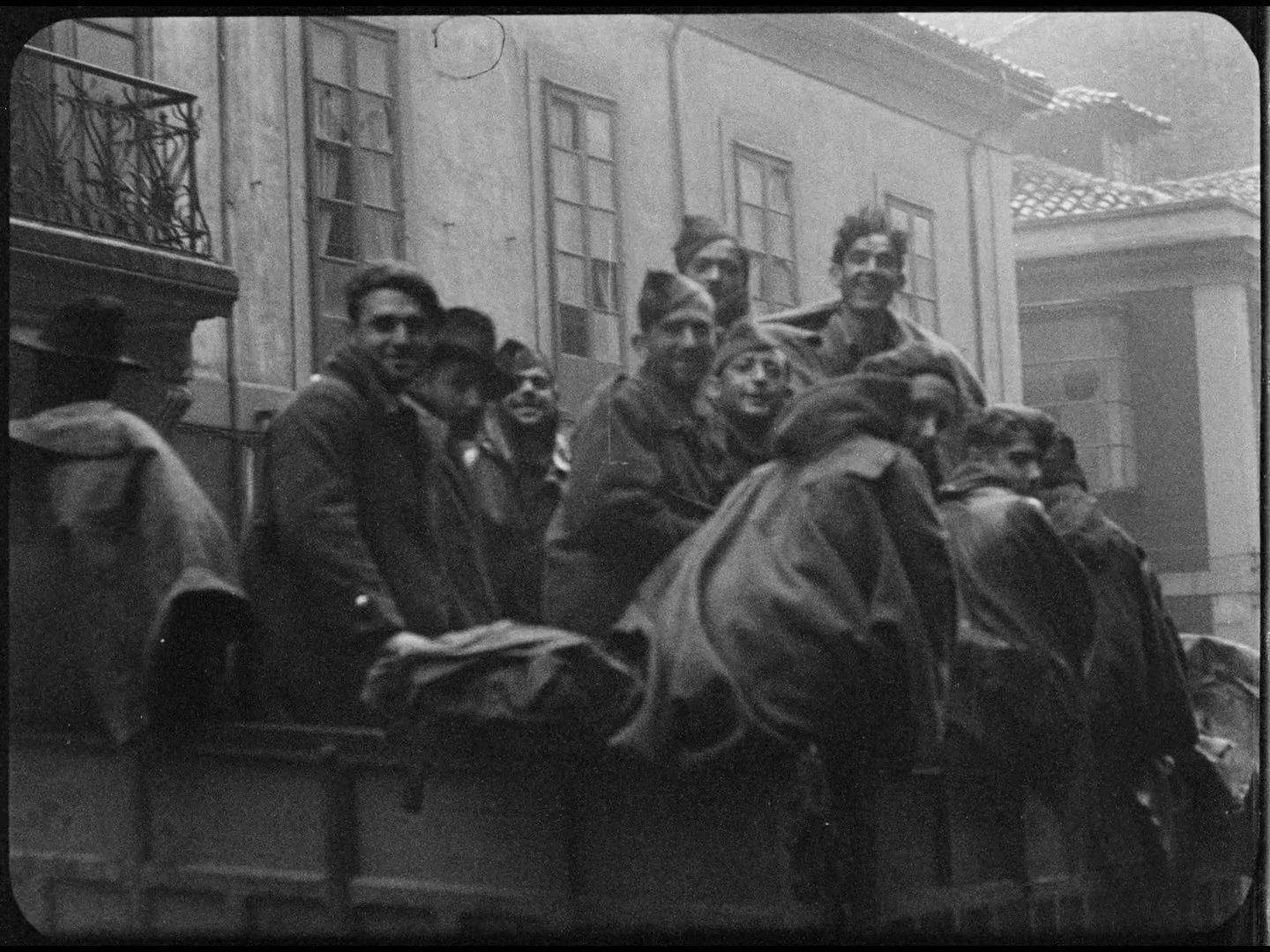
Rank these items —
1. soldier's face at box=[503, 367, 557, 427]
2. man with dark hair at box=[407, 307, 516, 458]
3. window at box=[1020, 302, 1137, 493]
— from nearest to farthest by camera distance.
A: 1. man with dark hair at box=[407, 307, 516, 458]
2. soldier's face at box=[503, 367, 557, 427]
3. window at box=[1020, 302, 1137, 493]

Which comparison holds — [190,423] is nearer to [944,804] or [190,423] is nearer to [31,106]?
[31,106]

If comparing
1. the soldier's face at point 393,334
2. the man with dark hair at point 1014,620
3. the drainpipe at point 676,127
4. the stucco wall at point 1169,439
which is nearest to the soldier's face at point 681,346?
the drainpipe at point 676,127

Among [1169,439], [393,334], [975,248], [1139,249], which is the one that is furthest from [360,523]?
[1139,249]

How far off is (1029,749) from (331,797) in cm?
171

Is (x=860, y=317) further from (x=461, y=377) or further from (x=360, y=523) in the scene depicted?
(x=360, y=523)

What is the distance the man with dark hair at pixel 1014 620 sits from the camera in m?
5.58

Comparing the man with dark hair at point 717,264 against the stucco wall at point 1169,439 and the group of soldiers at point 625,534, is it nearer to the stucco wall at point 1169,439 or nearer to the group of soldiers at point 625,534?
the group of soldiers at point 625,534

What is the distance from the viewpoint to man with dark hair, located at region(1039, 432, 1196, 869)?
19.3ft

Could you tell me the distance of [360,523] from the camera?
4965 mm

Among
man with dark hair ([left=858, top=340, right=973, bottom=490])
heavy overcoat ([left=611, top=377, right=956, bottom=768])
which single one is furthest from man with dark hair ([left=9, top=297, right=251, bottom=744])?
man with dark hair ([left=858, top=340, right=973, bottom=490])

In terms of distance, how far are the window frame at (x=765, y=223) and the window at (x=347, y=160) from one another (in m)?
0.83

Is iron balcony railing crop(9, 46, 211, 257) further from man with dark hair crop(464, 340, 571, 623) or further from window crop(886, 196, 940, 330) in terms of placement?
window crop(886, 196, 940, 330)

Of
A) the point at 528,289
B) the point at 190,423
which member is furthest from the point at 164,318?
the point at 528,289

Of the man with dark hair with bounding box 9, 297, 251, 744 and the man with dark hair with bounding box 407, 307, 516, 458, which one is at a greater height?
the man with dark hair with bounding box 407, 307, 516, 458
